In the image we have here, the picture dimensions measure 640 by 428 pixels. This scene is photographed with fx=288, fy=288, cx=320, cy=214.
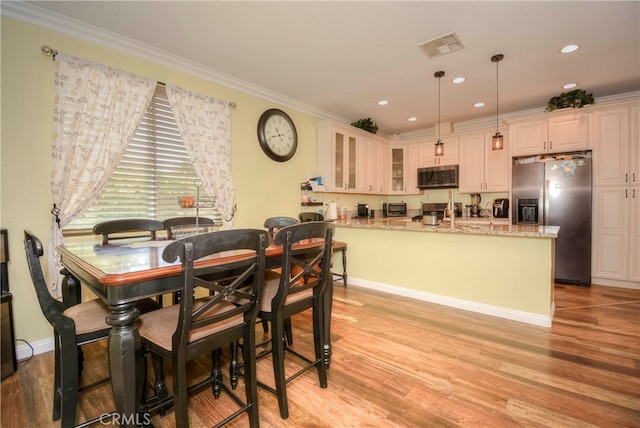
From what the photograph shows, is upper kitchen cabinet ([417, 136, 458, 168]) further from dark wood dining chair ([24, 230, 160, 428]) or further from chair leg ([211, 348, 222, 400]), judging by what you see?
dark wood dining chair ([24, 230, 160, 428])

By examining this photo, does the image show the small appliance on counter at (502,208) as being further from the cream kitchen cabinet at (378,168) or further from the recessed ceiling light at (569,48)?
the recessed ceiling light at (569,48)

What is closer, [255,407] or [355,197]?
[255,407]

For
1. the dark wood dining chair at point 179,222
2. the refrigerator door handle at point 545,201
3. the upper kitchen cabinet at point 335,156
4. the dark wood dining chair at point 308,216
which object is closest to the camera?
the dark wood dining chair at point 179,222

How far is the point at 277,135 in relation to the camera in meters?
3.84

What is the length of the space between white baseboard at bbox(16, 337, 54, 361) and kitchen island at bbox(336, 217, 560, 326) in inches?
121

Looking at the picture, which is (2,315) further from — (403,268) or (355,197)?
(355,197)

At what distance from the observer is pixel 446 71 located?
3.17 meters

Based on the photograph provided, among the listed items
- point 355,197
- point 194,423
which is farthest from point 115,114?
point 355,197

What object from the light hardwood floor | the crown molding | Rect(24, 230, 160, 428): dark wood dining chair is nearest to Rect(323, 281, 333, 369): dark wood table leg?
the light hardwood floor

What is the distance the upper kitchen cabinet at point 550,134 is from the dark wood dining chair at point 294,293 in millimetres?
4014

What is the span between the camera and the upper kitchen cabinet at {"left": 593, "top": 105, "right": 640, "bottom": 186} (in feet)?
11.8

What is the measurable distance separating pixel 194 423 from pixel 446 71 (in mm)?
3748

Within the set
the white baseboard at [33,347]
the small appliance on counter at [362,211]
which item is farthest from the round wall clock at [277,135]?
the white baseboard at [33,347]

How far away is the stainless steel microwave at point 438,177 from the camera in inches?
200
